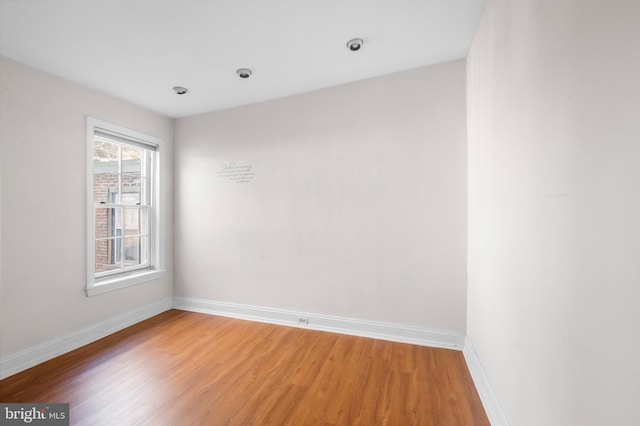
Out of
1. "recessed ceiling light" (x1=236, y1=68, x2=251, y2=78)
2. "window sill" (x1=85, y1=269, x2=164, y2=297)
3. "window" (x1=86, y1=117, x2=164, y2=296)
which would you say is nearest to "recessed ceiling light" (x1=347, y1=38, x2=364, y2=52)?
"recessed ceiling light" (x1=236, y1=68, x2=251, y2=78)

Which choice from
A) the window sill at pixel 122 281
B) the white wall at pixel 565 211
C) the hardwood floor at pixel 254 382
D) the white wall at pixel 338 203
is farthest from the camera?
the window sill at pixel 122 281

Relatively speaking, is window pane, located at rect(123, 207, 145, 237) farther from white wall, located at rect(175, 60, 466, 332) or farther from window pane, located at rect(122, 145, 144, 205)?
white wall, located at rect(175, 60, 466, 332)

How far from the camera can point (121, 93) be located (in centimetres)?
276

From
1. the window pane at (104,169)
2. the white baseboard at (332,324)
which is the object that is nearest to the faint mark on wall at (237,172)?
the window pane at (104,169)

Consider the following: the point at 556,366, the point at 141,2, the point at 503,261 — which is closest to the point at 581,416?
the point at 556,366

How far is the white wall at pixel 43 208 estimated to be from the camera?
2064 millimetres

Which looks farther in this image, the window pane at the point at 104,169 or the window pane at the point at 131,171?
the window pane at the point at 131,171

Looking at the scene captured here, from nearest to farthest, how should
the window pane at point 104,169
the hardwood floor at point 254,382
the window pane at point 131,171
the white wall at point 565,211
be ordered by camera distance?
the white wall at point 565,211
the hardwood floor at point 254,382
the window pane at point 104,169
the window pane at point 131,171

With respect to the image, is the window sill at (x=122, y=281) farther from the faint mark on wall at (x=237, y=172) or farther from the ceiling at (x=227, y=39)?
the ceiling at (x=227, y=39)

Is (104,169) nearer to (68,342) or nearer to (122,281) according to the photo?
(122,281)

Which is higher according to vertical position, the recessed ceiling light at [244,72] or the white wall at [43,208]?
the recessed ceiling light at [244,72]

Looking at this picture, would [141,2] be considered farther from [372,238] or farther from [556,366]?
[556,366]

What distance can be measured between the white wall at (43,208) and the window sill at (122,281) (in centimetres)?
7

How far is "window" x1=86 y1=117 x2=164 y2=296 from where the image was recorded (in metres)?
2.65
